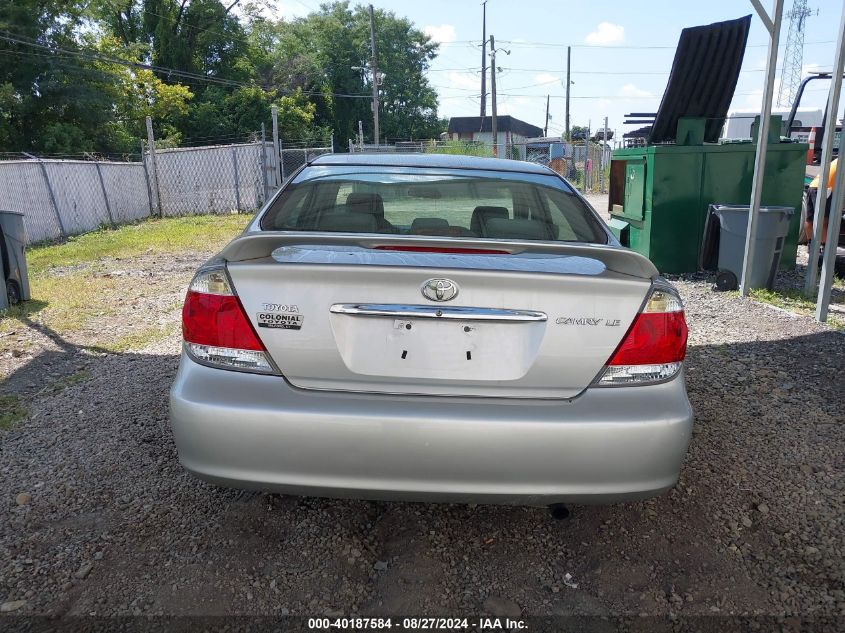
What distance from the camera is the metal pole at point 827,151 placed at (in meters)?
6.35

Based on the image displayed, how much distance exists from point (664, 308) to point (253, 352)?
140cm

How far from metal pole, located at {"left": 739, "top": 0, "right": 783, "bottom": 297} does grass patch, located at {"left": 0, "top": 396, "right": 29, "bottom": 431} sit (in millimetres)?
6776

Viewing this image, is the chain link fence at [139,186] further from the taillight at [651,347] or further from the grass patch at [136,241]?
the taillight at [651,347]

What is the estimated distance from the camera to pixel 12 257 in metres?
7.14

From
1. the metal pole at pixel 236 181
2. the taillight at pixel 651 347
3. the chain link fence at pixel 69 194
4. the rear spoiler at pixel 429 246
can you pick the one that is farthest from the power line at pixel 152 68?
the taillight at pixel 651 347

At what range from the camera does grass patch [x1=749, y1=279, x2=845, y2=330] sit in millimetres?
6684

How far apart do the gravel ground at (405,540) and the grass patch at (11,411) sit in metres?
0.14

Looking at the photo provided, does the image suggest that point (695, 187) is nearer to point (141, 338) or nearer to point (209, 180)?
point (141, 338)

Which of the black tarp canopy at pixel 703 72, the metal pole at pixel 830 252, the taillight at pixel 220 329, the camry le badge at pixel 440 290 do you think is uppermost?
the black tarp canopy at pixel 703 72

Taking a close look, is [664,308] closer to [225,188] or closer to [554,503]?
[554,503]

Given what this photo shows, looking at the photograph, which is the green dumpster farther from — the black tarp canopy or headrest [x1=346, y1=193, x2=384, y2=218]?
headrest [x1=346, y1=193, x2=384, y2=218]

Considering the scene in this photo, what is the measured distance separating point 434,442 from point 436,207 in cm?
170

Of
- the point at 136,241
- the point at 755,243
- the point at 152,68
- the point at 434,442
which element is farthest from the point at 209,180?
the point at 434,442

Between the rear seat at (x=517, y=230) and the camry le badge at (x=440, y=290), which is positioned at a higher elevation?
the rear seat at (x=517, y=230)
